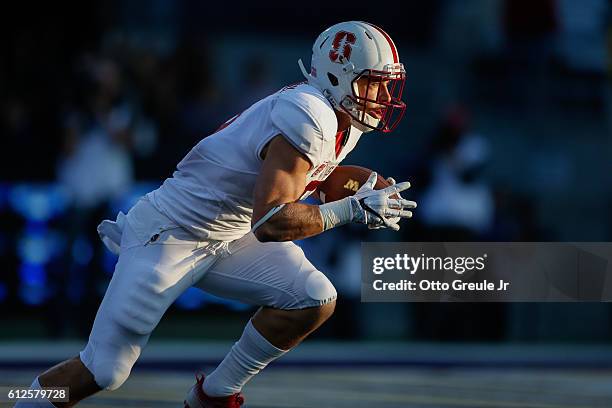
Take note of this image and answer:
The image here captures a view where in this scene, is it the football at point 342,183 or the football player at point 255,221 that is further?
the football at point 342,183

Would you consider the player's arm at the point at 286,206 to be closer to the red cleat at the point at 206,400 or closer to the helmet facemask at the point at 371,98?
the helmet facemask at the point at 371,98

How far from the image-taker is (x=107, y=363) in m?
5.02

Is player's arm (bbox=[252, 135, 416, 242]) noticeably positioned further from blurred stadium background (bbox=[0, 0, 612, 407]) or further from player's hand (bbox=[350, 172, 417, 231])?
blurred stadium background (bbox=[0, 0, 612, 407])

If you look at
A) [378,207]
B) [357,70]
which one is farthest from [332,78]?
[378,207]

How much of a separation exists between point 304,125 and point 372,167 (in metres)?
5.87

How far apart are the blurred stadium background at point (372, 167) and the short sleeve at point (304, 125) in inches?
98.5

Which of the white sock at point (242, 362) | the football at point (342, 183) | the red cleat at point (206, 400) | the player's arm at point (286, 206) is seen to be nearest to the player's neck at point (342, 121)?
the football at point (342, 183)

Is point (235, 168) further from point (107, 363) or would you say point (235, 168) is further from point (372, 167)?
point (372, 167)

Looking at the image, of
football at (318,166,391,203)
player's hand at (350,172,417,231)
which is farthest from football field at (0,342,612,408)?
player's hand at (350,172,417,231)

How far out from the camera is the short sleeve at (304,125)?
4.91m

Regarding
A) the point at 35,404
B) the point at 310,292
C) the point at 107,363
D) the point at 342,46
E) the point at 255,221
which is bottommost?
the point at 35,404

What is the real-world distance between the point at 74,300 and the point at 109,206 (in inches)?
26.7

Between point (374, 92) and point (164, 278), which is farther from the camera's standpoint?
point (374, 92)

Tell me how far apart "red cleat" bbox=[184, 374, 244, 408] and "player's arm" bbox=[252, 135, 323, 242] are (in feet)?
2.67
